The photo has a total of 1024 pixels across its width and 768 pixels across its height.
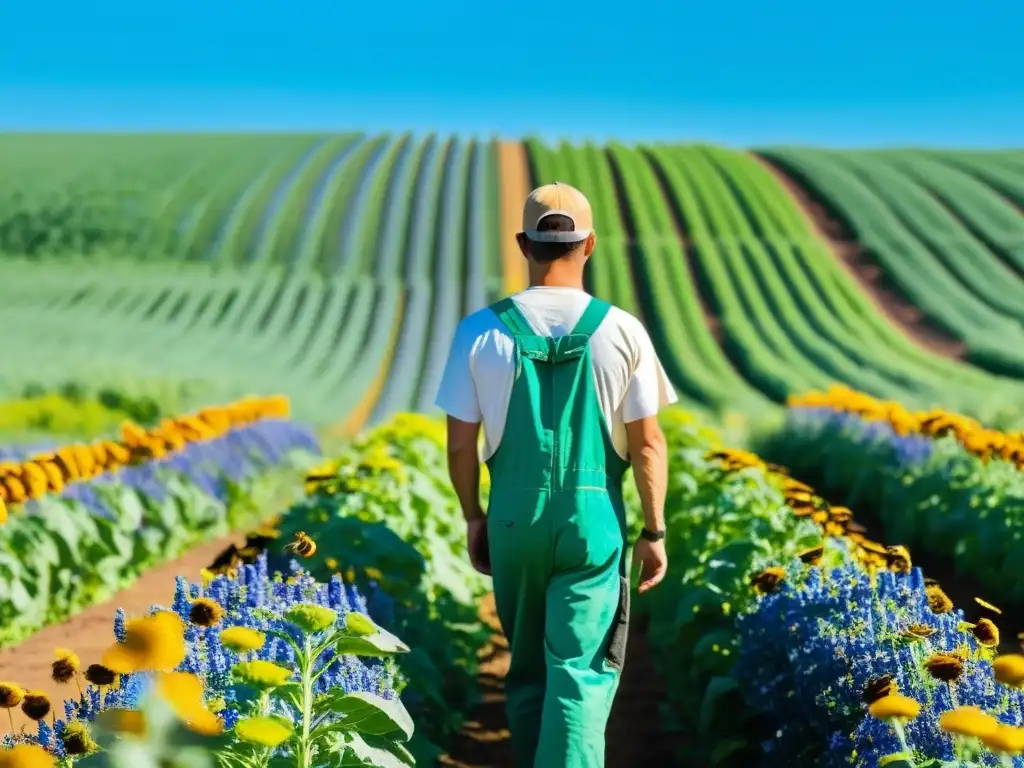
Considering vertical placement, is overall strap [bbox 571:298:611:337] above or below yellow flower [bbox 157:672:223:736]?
above

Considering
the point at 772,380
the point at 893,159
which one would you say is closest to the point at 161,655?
the point at 772,380

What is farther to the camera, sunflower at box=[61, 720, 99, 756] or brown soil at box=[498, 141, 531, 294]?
brown soil at box=[498, 141, 531, 294]

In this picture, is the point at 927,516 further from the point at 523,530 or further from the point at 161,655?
the point at 161,655

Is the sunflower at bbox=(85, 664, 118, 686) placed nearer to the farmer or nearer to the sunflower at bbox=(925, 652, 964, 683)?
the farmer

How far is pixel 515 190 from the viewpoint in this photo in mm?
29922

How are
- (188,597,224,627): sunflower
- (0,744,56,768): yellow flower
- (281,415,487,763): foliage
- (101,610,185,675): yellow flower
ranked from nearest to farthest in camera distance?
(101,610,185,675): yellow flower, (0,744,56,768): yellow flower, (188,597,224,627): sunflower, (281,415,487,763): foliage

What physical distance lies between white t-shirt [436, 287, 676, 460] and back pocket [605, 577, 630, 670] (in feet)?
1.28

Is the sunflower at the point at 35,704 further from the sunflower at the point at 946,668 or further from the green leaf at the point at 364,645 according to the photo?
the sunflower at the point at 946,668

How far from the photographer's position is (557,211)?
9.49 feet

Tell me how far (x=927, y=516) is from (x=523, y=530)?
4.96 meters

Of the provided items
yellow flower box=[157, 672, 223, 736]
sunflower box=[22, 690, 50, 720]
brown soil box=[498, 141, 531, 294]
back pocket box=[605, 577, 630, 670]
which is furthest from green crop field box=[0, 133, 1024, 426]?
yellow flower box=[157, 672, 223, 736]

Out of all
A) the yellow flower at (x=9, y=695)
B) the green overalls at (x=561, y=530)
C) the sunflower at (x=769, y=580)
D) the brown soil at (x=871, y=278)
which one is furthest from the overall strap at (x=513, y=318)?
the brown soil at (x=871, y=278)

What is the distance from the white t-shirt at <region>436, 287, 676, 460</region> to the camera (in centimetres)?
289

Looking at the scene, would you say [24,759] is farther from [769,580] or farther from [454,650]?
[454,650]
